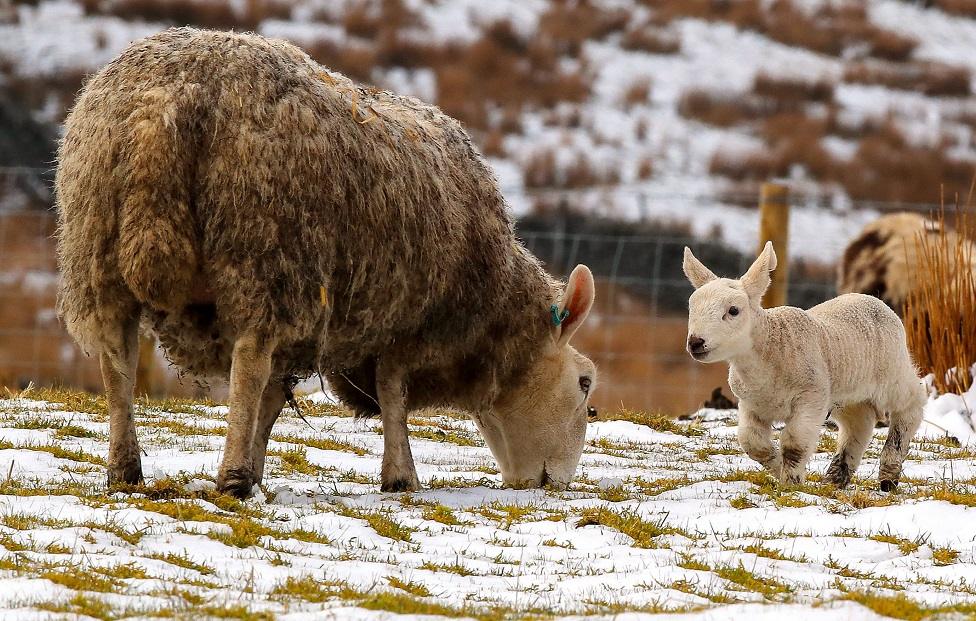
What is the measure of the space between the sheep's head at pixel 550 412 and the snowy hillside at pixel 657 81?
58.9ft

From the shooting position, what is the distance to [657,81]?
121 ft

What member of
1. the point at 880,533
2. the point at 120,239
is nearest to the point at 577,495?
the point at 880,533

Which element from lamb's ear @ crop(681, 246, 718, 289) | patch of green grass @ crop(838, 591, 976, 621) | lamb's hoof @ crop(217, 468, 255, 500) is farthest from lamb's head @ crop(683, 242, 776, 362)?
patch of green grass @ crop(838, 591, 976, 621)

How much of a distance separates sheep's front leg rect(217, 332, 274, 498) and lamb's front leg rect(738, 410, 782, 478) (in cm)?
286

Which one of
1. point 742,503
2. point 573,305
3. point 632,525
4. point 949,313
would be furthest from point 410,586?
point 949,313

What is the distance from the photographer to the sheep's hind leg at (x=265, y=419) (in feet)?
23.9

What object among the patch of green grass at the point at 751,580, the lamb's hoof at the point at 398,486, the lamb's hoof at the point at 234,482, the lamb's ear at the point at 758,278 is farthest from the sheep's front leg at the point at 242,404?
the lamb's ear at the point at 758,278

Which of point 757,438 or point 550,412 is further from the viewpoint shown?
point 550,412

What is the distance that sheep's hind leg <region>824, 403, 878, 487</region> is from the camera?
8.05 metres

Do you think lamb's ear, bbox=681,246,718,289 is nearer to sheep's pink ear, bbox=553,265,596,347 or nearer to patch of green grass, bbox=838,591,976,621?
sheep's pink ear, bbox=553,265,596,347

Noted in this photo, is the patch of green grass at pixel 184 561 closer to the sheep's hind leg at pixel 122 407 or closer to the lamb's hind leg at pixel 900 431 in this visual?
the sheep's hind leg at pixel 122 407

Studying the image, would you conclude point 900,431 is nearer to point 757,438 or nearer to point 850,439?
point 850,439

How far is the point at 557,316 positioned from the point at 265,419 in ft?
5.99

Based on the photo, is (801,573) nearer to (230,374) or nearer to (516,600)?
(516,600)
